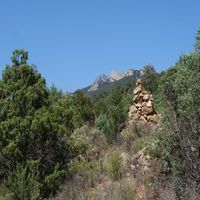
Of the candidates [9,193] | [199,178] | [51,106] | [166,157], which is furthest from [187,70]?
[9,193]

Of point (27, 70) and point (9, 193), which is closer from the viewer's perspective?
point (9, 193)

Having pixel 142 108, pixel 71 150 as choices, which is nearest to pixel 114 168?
pixel 71 150

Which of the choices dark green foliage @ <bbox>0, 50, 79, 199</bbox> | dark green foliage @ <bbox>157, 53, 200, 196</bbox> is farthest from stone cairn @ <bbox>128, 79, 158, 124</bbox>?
dark green foliage @ <bbox>157, 53, 200, 196</bbox>

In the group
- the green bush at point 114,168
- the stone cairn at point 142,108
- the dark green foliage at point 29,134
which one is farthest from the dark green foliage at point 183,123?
the stone cairn at point 142,108

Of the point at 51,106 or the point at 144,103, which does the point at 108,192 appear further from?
the point at 144,103

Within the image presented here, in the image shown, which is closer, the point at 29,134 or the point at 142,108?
the point at 29,134

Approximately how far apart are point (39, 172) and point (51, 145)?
54.4 inches

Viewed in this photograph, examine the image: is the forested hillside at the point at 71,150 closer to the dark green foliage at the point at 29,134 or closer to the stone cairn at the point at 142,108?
the dark green foliage at the point at 29,134

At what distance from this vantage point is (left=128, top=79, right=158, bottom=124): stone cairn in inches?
839

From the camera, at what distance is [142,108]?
21.5 m

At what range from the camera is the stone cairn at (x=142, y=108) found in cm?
2131

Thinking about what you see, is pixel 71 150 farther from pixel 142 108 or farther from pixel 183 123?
pixel 142 108

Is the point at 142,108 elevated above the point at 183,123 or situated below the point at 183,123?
above

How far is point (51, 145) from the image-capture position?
1462 centimetres
